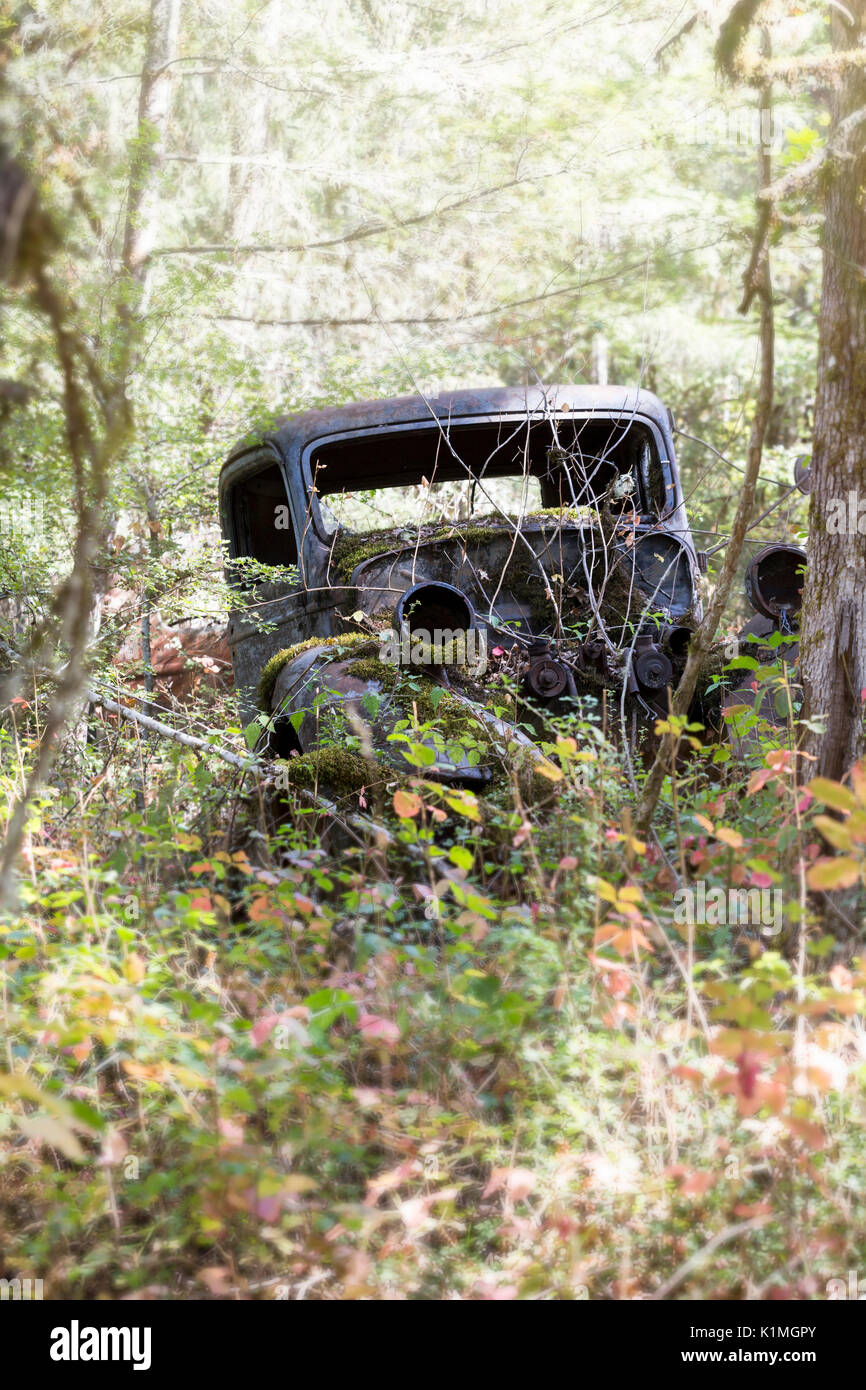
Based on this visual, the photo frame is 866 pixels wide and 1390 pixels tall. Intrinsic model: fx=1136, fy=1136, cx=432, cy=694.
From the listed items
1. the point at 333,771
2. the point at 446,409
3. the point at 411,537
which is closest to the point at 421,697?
the point at 333,771

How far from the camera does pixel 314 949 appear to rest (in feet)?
9.37

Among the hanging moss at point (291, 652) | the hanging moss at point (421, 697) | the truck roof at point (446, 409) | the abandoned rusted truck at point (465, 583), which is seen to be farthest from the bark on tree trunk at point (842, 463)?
the truck roof at point (446, 409)

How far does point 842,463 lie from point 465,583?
2.06 m

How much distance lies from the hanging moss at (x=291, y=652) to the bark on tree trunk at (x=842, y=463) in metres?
1.78

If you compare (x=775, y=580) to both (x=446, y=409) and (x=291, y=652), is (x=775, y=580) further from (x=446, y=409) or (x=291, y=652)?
(x=291, y=652)

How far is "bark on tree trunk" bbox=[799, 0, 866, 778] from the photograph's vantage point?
3.58 m

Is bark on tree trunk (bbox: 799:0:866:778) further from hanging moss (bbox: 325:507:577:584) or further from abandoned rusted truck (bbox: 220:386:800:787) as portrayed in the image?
hanging moss (bbox: 325:507:577:584)

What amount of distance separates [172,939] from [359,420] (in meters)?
3.27

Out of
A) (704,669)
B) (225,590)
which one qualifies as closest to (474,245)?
(225,590)

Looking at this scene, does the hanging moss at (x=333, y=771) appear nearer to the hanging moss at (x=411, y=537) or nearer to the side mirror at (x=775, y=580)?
the hanging moss at (x=411, y=537)

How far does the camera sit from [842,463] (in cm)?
360

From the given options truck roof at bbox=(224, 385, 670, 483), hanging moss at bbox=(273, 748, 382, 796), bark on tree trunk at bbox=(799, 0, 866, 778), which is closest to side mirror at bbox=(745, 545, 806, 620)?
truck roof at bbox=(224, 385, 670, 483)

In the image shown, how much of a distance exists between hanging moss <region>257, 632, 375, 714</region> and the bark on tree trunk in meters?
1.78
